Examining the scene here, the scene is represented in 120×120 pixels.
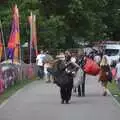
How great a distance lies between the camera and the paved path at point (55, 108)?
16.5m

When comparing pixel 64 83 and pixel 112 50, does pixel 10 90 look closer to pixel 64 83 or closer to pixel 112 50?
pixel 64 83

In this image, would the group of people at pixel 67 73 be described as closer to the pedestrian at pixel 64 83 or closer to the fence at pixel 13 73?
the pedestrian at pixel 64 83

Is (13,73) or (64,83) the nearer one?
(64,83)

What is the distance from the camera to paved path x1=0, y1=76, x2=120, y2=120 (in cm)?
1655

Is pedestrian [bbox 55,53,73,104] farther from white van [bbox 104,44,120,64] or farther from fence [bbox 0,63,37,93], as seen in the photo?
white van [bbox 104,44,120,64]

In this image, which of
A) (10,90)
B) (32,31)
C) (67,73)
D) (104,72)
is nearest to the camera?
(67,73)

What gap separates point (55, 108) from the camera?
1892cm

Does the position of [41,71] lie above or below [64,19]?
below

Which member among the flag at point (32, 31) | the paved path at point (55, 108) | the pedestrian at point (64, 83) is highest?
the flag at point (32, 31)

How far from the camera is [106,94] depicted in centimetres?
2441

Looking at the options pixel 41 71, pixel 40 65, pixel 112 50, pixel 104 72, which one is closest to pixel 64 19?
pixel 112 50

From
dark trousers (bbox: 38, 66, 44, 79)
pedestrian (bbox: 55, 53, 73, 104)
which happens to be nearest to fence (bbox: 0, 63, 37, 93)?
dark trousers (bbox: 38, 66, 44, 79)

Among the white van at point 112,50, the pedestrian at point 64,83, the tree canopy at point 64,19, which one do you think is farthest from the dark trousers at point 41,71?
the white van at point 112,50

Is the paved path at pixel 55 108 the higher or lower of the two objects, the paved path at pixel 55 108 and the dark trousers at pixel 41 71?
the higher
